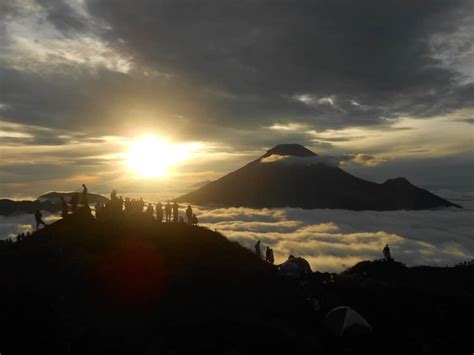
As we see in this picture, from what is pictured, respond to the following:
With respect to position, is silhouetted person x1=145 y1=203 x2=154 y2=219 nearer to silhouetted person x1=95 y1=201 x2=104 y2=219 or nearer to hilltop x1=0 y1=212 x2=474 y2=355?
hilltop x1=0 y1=212 x2=474 y2=355

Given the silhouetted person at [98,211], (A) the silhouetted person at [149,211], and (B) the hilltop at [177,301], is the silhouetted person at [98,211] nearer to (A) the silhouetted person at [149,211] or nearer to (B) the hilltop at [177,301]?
(B) the hilltop at [177,301]

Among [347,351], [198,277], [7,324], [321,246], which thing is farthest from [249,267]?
[321,246]

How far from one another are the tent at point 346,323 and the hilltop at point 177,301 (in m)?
0.49

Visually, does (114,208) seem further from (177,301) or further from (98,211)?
(177,301)

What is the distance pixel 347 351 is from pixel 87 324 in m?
15.5

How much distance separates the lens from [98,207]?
48.0 metres

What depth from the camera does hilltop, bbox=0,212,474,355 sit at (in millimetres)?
25812

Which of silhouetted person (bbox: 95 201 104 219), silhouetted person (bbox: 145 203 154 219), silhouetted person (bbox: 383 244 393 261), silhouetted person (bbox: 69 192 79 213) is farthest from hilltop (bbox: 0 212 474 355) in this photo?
silhouetted person (bbox: 383 244 393 261)

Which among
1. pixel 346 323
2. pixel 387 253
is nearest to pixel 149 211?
pixel 346 323

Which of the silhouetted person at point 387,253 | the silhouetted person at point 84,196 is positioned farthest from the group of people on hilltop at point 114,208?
the silhouetted person at point 387,253

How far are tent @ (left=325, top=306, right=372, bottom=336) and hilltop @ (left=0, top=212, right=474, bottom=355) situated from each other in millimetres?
491

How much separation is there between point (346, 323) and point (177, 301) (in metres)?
11.5

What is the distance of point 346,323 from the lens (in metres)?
28.5

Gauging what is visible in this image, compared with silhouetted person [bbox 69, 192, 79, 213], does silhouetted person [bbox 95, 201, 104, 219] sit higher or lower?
lower
